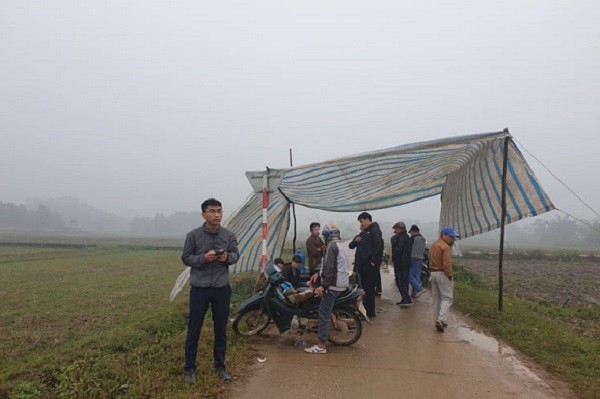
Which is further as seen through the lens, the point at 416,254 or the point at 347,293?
the point at 416,254

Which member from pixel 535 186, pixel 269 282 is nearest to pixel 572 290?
pixel 535 186

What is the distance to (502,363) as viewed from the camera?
5062 millimetres

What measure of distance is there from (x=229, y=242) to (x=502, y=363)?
389cm

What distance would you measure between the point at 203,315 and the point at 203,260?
2.06 ft

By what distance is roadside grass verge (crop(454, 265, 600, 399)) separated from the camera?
4.62 metres

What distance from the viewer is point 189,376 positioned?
13.6 feet

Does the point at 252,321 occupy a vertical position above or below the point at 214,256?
below

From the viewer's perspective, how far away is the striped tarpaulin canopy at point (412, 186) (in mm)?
7152

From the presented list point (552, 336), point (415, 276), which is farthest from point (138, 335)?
point (552, 336)

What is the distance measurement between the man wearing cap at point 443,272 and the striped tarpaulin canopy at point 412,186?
1.68 meters

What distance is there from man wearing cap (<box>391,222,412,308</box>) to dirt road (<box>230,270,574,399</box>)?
2123mm

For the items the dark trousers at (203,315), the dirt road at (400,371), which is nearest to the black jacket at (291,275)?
the dirt road at (400,371)

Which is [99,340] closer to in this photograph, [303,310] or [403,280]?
[303,310]

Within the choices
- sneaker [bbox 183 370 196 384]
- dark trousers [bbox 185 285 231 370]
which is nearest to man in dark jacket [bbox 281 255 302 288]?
dark trousers [bbox 185 285 231 370]
